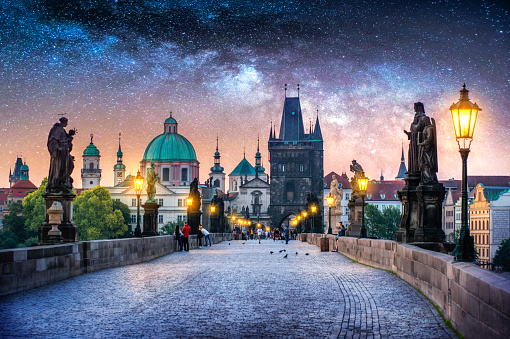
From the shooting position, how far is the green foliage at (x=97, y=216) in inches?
4220

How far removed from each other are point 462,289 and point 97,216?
10479cm

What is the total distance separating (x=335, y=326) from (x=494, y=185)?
112 metres

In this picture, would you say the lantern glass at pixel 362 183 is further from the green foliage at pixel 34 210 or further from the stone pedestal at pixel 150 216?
the green foliage at pixel 34 210

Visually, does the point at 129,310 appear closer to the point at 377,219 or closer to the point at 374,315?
the point at 374,315

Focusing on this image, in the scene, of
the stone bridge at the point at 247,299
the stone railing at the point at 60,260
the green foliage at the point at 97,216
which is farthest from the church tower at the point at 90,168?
the stone bridge at the point at 247,299

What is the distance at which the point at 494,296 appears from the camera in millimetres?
6000

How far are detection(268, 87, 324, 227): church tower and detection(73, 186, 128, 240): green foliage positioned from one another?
3776 centimetres

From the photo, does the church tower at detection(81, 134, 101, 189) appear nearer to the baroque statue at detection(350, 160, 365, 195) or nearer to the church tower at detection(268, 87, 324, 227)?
the church tower at detection(268, 87, 324, 227)

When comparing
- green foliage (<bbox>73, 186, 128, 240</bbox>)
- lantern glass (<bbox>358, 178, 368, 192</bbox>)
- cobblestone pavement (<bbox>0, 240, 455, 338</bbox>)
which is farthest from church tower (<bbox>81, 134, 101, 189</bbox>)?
cobblestone pavement (<bbox>0, 240, 455, 338</bbox>)

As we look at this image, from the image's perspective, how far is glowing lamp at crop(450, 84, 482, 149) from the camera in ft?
37.3

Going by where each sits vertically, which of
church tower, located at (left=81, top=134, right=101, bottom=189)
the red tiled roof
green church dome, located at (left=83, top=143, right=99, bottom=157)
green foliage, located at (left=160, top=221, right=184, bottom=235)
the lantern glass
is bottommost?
green foliage, located at (left=160, top=221, right=184, bottom=235)

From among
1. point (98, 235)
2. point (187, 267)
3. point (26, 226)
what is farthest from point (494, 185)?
point (187, 267)

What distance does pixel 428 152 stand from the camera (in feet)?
56.4

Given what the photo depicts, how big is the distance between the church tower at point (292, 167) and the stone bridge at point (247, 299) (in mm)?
120810
